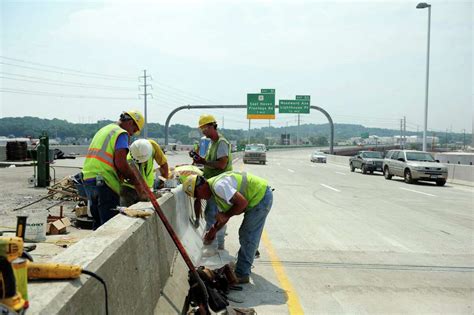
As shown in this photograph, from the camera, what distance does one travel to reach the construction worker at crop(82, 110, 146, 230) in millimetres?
4918

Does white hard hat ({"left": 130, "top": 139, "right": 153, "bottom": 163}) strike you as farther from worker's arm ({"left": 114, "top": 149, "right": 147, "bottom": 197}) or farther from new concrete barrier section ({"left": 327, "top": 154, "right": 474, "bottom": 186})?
new concrete barrier section ({"left": 327, "top": 154, "right": 474, "bottom": 186})

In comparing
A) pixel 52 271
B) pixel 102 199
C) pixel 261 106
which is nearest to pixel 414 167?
pixel 102 199

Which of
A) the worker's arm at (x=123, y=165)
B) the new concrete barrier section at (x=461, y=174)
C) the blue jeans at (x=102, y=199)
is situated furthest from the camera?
the new concrete barrier section at (x=461, y=174)

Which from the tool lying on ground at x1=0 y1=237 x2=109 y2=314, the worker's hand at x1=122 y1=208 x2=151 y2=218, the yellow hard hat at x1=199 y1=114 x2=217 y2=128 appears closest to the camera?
the tool lying on ground at x1=0 y1=237 x2=109 y2=314

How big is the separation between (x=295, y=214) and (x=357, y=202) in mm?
3474

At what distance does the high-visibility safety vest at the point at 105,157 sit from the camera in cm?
496

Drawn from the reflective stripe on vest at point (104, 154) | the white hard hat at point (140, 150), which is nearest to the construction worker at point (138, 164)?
the white hard hat at point (140, 150)

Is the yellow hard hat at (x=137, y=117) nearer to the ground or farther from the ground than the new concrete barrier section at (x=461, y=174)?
farther from the ground

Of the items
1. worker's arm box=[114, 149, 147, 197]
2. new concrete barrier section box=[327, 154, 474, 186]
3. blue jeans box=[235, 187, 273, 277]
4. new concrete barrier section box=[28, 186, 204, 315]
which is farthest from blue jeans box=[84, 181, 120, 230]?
new concrete barrier section box=[327, 154, 474, 186]

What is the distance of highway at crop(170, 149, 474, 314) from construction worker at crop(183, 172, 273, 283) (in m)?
0.46

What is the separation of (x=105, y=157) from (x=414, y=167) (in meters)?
19.5

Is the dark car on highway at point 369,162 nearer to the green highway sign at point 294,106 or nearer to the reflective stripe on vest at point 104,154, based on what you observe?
the green highway sign at point 294,106

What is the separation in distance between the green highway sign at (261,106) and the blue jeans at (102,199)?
45382 millimetres

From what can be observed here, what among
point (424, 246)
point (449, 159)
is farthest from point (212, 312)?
point (449, 159)
